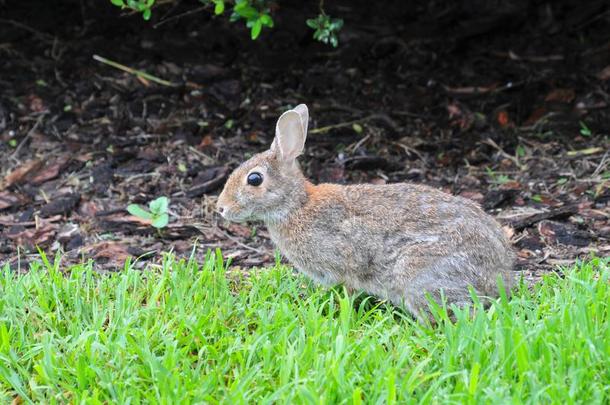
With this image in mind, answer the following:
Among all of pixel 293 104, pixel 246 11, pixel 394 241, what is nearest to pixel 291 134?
pixel 394 241

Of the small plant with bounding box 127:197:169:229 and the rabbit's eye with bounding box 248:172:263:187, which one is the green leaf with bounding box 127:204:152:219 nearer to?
the small plant with bounding box 127:197:169:229

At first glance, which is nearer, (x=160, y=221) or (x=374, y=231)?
(x=374, y=231)

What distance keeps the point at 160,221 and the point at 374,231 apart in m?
2.21

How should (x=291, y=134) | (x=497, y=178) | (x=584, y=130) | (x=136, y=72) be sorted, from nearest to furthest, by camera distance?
(x=291, y=134) → (x=497, y=178) → (x=584, y=130) → (x=136, y=72)

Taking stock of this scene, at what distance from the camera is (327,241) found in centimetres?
607

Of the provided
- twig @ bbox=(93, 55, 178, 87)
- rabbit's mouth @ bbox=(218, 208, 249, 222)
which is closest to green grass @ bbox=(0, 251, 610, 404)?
rabbit's mouth @ bbox=(218, 208, 249, 222)

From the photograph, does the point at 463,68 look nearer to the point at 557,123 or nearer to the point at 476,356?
the point at 557,123

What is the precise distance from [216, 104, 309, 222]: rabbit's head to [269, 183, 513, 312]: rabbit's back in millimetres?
107

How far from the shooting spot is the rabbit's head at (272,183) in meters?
6.21

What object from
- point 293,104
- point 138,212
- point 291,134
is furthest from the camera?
point 293,104

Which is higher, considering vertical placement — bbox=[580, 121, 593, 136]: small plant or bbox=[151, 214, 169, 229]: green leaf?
bbox=[580, 121, 593, 136]: small plant

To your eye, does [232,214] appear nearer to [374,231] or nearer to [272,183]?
[272,183]

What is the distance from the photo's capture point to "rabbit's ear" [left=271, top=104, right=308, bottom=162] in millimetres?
6238

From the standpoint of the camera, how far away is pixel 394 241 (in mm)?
5859
